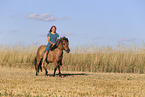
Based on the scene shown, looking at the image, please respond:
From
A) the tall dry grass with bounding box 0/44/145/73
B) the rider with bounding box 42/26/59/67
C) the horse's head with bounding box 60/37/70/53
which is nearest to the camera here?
the horse's head with bounding box 60/37/70/53

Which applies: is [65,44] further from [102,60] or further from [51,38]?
[102,60]

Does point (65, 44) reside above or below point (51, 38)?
below

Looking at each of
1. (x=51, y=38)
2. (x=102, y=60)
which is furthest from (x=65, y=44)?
(x=102, y=60)

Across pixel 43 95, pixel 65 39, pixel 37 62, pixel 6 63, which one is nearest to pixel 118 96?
pixel 43 95

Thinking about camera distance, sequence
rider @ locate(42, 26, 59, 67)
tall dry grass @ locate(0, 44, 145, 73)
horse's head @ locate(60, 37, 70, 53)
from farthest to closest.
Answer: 1. tall dry grass @ locate(0, 44, 145, 73)
2. rider @ locate(42, 26, 59, 67)
3. horse's head @ locate(60, 37, 70, 53)

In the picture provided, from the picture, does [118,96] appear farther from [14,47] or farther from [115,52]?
[14,47]

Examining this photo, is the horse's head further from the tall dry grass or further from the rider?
the tall dry grass

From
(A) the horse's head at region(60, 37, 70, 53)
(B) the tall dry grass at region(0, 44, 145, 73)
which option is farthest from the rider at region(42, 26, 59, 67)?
(B) the tall dry grass at region(0, 44, 145, 73)

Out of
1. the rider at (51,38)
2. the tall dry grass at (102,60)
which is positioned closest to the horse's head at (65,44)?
the rider at (51,38)

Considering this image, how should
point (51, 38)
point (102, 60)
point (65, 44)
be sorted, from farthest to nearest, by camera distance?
1. point (102, 60)
2. point (51, 38)
3. point (65, 44)

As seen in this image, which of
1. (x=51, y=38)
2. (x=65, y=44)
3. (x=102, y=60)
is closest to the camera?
(x=65, y=44)

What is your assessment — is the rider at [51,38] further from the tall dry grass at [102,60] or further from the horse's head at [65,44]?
the tall dry grass at [102,60]

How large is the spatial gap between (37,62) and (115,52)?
267 inches

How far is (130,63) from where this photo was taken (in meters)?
14.6
